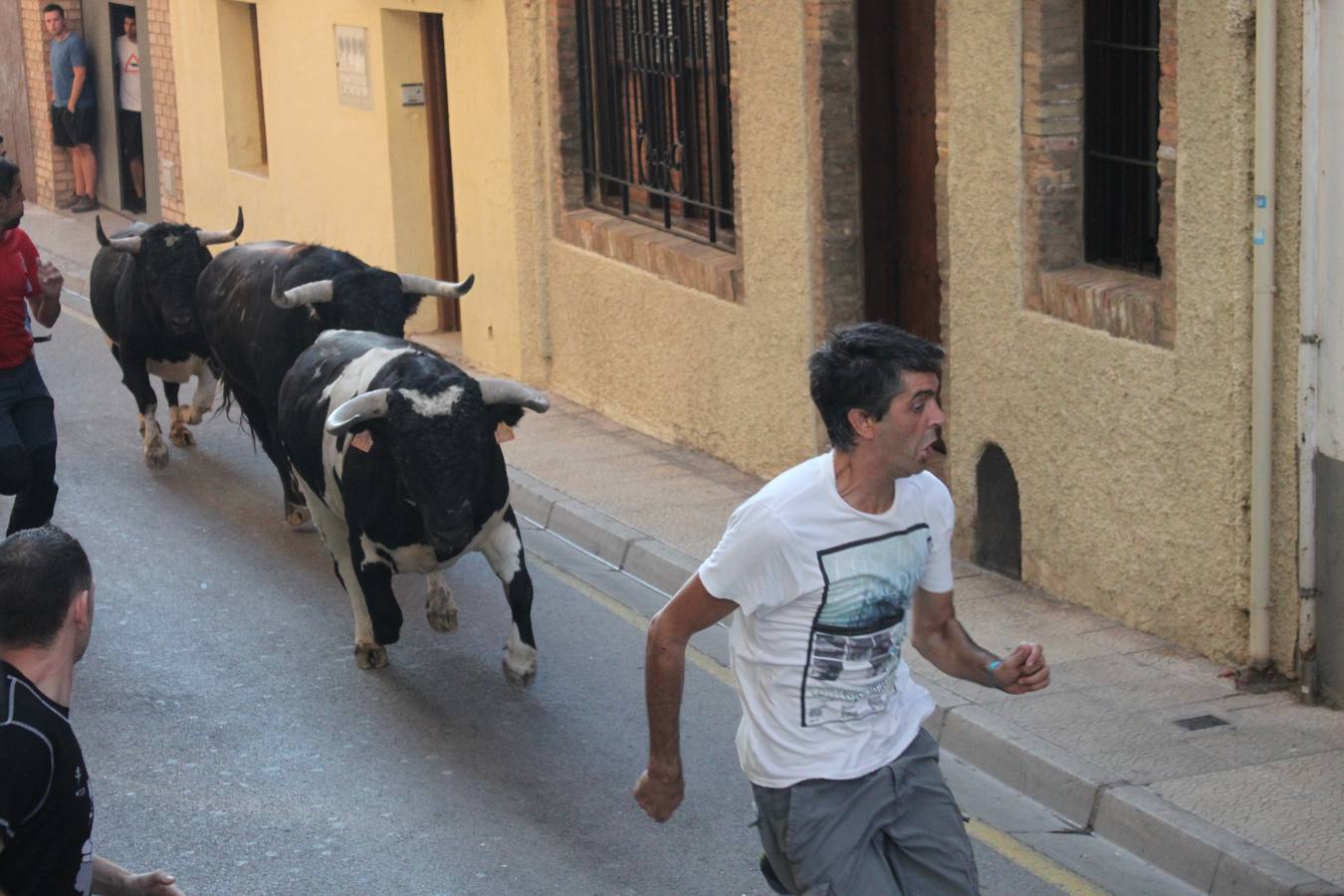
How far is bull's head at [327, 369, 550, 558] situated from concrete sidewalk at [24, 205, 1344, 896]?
1.93 metres

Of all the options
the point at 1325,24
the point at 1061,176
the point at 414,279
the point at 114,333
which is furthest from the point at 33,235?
the point at 1325,24

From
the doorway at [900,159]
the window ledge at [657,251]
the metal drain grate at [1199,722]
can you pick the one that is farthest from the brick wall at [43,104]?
the metal drain grate at [1199,722]

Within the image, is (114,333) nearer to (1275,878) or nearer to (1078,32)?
(1078,32)

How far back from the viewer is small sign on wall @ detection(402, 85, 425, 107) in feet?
54.5

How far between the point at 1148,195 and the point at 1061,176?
1.30ft

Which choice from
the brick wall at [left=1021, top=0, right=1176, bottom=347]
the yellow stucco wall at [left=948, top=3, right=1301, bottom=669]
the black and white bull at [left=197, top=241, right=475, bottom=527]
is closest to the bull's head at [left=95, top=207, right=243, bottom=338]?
the black and white bull at [left=197, top=241, right=475, bottom=527]

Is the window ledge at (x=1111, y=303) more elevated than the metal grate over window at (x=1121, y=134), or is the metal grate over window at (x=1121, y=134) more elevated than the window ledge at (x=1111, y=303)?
the metal grate over window at (x=1121, y=134)

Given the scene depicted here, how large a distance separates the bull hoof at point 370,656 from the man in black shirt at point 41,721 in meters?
4.80

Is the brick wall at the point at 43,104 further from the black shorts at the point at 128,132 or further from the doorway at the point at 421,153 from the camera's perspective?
the doorway at the point at 421,153

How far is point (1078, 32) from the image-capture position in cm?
927

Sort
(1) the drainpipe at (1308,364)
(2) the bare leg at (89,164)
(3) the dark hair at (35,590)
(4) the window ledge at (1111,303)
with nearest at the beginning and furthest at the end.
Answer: (3) the dark hair at (35,590) → (1) the drainpipe at (1308,364) → (4) the window ledge at (1111,303) → (2) the bare leg at (89,164)

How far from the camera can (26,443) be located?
31.2 feet

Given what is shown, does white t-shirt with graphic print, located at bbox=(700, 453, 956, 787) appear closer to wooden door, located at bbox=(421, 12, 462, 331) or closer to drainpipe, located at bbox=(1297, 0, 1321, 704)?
drainpipe, located at bbox=(1297, 0, 1321, 704)

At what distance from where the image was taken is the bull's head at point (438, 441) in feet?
27.5
